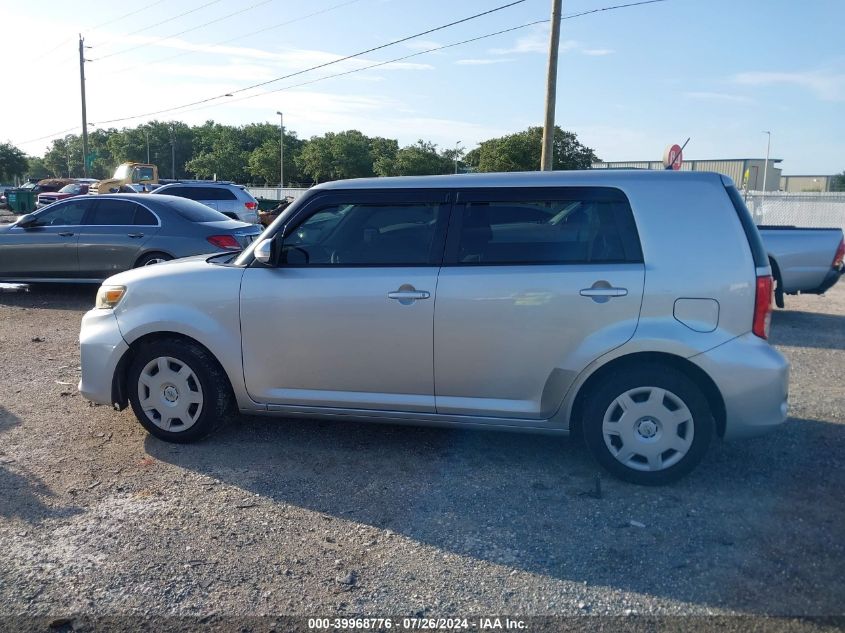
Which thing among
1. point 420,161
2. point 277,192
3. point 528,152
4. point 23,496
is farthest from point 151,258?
point 420,161

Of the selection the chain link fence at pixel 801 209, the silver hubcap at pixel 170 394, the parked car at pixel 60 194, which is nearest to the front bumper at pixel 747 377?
→ the silver hubcap at pixel 170 394

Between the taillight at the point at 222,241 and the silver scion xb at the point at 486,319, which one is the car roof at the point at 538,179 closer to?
the silver scion xb at the point at 486,319

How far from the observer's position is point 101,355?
5.20m

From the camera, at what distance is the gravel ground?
11.0ft

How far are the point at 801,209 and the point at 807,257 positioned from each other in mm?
14487

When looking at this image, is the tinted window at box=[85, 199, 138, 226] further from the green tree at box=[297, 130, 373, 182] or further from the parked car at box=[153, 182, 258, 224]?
the green tree at box=[297, 130, 373, 182]

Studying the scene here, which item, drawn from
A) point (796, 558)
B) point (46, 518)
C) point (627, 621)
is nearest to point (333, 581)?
point (627, 621)

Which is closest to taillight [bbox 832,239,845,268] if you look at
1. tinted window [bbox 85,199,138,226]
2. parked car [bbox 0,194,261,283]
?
parked car [bbox 0,194,261,283]

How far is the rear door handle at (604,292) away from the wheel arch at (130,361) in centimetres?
241

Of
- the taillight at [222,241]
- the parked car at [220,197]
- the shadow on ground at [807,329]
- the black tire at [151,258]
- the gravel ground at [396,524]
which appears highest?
the parked car at [220,197]

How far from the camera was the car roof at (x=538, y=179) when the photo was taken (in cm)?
448

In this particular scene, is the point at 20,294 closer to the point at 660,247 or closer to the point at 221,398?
the point at 221,398

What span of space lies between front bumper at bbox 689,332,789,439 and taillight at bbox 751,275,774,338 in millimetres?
55

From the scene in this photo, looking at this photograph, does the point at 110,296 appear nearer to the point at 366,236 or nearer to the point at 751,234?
the point at 366,236
